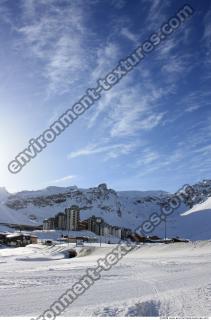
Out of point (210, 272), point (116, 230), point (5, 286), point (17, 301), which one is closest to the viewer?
point (17, 301)

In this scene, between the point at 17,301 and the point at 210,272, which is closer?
the point at 17,301

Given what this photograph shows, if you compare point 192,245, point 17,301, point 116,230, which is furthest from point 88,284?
point 116,230

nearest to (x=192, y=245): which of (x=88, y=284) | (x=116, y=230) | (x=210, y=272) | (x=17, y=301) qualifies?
(x=210, y=272)

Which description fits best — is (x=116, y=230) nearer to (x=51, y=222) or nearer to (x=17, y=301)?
(x=51, y=222)

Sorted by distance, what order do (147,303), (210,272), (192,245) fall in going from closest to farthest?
(147,303)
(210,272)
(192,245)

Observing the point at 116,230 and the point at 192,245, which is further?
the point at 116,230

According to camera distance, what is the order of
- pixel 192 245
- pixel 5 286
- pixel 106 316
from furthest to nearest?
pixel 192 245 → pixel 5 286 → pixel 106 316

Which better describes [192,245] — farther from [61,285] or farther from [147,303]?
[147,303]

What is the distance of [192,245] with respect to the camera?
38.5 meters

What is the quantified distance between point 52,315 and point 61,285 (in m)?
5.05

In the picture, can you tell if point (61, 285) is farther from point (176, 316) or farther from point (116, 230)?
point (116, 230)

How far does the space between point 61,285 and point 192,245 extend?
26507 mm

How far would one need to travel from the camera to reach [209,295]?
1117 centimetres

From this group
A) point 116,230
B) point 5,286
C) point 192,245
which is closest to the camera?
point 5,286
